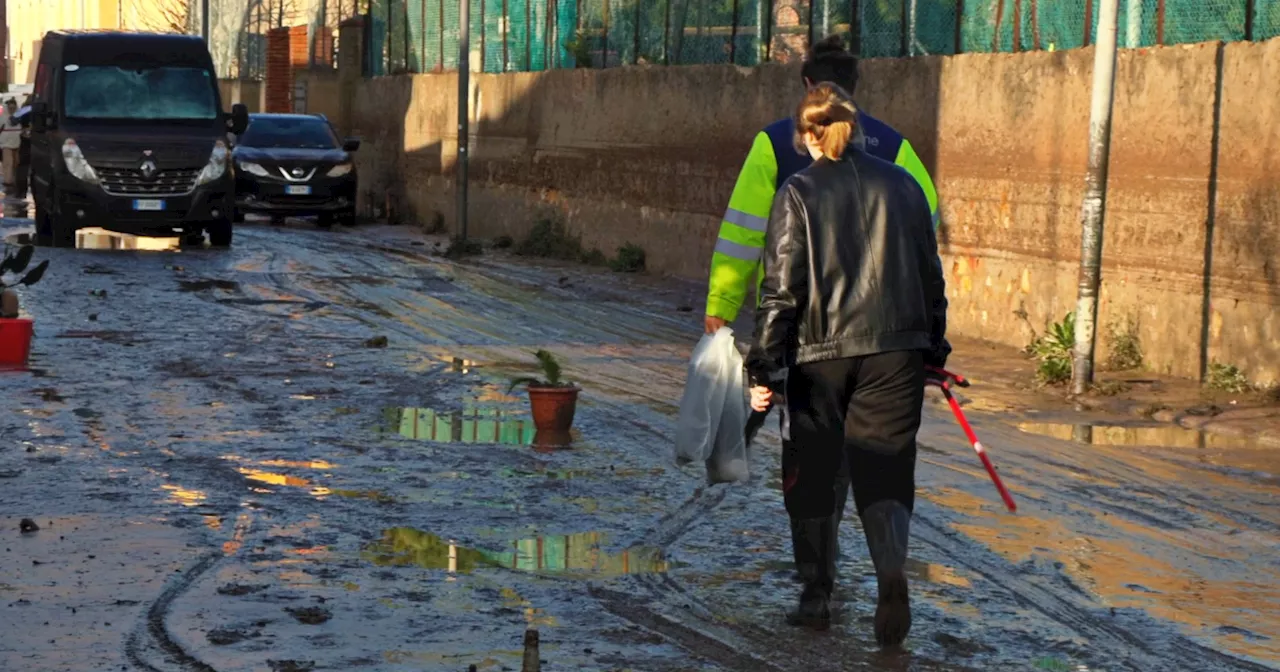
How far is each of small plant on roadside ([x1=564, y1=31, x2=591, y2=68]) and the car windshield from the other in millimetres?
6272

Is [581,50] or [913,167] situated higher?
[581,50]

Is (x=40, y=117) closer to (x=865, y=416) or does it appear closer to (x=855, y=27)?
(x=855, y=27)

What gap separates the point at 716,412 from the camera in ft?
26.0

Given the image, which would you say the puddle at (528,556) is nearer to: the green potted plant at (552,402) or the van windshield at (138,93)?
the green potted plant at (552,402)

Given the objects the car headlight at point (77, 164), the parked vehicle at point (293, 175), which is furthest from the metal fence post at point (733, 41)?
the parked vehicle at point (293, 175)

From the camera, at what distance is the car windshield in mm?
32969

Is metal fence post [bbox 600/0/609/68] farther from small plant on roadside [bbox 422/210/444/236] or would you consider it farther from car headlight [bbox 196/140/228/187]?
small plant on roadside [bbox 422/210/444/236]

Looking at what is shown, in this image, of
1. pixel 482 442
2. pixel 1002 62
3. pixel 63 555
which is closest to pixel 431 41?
pixel 1002 62

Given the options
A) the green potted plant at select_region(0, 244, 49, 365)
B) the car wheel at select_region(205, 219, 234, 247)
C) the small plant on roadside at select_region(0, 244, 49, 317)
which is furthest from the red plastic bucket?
the car wheel at select_region(205, 219, 234, 247)

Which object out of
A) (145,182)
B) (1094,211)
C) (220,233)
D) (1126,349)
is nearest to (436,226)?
(220,233)

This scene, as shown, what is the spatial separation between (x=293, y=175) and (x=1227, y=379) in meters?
20.2

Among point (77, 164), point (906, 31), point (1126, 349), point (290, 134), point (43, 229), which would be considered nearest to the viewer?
point (1126, 349)

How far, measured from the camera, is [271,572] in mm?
8031

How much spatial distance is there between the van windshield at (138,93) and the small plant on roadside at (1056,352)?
1312 cm
